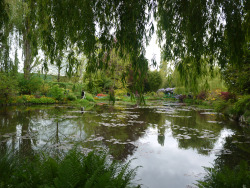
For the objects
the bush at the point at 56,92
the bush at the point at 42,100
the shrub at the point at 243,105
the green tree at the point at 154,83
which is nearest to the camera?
the shrub at the point at 243,105

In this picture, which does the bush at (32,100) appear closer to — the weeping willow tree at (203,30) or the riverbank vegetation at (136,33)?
the riverbank vegetation at (136,33)

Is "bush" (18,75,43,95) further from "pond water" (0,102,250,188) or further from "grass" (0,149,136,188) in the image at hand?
"grass" (0,149,136,188)

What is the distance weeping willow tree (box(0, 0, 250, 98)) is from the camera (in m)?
2.39

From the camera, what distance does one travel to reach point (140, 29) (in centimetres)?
247

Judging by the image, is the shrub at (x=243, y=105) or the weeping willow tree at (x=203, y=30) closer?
the weeping willow tree at (x=203, y=30)

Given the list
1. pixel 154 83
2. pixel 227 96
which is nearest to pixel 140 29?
pixel 227 96

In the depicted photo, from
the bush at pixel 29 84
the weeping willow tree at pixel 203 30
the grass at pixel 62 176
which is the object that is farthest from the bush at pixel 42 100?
the weeping willow tree at pixel 203 30

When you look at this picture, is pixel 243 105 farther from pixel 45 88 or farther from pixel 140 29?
pixel 45 88

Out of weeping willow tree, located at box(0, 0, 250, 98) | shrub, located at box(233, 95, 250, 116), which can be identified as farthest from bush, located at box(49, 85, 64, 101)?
weeping willow tree, located at box(0, 0, 250, 98)

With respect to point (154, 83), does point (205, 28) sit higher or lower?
lower

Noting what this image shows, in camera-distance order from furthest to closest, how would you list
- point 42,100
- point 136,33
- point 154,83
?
point 154,83 < point 42,100 < point 136,33

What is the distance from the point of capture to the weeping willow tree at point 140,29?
2391 mm

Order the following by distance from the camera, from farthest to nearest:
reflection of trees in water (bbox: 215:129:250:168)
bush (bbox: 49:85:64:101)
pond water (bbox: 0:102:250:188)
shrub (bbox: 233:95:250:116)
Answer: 1. bush (bbox: 49:85:64:101)
2. shrub (bbox: 233:95:250:116)
3. reflection of trees in water (bbox: 215:129:250:168)
4. pond water (bbox: 0:102:250:188)

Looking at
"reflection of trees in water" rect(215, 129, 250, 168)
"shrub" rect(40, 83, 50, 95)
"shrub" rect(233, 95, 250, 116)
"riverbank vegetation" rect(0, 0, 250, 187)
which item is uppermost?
"riverbank vegetation" rect(0, 0, 250, 187)
